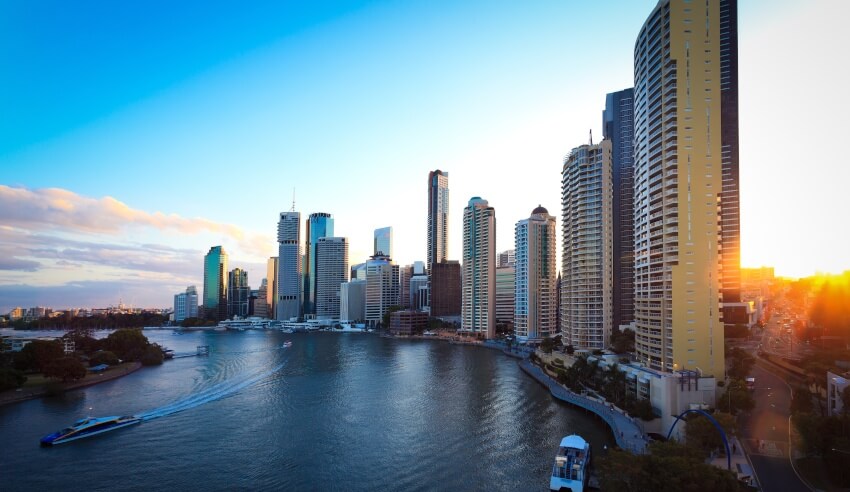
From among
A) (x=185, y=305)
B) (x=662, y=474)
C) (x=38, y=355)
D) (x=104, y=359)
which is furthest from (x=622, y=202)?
(x=185, y=305)

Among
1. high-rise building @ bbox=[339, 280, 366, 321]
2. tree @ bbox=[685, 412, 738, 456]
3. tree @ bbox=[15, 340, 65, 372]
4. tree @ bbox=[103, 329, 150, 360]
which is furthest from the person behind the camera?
high-rise building @ bbox=[339, 280, 366, 321]

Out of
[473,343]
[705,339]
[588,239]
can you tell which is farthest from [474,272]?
[705,339]

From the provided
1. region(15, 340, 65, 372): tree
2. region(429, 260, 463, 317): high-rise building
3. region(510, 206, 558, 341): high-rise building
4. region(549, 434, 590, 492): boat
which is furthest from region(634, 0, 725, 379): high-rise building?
region(429, 260, 463, 317): high-rise building

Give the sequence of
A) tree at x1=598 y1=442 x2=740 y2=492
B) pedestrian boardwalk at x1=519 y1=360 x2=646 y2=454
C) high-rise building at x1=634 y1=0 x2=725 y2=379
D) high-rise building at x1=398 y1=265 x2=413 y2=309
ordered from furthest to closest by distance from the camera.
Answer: high-rise building at x1=398 y1=265 x2=413 y2=309, high-rise building at x1=634 y1=0 x2=725 y2=379, pedestrian boardwalk at x1=519 y1=360 x2=646 y2=454, tree at x1=598 y1=442 x2=740 y2=492

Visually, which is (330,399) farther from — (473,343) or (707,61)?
(473,343)

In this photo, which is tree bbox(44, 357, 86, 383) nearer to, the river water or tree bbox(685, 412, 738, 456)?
the river water

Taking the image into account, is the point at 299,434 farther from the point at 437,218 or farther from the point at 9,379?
the point at 437,218

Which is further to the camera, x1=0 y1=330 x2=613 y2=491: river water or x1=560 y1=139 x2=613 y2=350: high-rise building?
x1=560 y1=139 x2=613 y2=350: high-rise building
